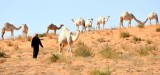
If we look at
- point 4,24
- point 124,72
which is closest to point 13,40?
point 4,24

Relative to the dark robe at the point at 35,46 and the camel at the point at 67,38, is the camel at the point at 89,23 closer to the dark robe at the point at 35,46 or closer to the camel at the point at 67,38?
the camel at the point at 67,38

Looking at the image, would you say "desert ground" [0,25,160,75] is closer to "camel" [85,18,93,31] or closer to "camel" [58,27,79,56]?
"camel" [58,27,79,56]

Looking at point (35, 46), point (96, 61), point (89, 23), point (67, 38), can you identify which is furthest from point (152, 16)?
point (96, 61)

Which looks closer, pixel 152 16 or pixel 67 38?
pixel 67 38

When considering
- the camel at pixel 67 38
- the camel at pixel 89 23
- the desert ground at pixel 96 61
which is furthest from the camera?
the camel at pixel 89 23

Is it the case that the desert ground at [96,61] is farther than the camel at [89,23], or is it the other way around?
the camel at [89,23]

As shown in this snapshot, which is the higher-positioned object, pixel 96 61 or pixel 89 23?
pixel 89 23

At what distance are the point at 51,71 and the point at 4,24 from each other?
64.6 ft

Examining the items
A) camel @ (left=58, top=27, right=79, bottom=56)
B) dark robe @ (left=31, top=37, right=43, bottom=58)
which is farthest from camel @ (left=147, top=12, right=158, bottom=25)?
dark robe @ (left=31, top=37, right=43, bottom=58)

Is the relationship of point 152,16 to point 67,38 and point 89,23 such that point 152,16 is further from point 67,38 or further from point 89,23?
point 67,38

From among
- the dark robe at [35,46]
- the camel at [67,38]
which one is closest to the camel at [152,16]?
the camel at [67,38]

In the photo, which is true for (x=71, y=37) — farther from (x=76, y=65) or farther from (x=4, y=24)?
(x=4, y=24)

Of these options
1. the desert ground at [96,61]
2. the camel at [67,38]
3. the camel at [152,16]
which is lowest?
the desert ground at [96,61]

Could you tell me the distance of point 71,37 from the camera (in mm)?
20656
